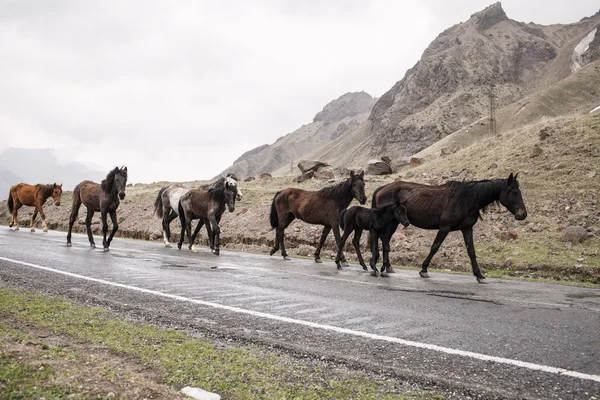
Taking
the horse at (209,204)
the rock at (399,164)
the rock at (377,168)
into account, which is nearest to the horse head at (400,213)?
the horse at (209,204)

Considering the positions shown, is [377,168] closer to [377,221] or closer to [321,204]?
[321,204]

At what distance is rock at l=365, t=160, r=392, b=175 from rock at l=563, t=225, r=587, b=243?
63.2ft

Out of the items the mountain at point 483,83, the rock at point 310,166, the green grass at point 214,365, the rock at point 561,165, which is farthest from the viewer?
the mountain at point 483,83

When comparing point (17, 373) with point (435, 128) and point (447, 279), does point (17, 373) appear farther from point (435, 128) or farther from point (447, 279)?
point (435, 128)

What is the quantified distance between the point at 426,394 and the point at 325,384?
68 centimetres

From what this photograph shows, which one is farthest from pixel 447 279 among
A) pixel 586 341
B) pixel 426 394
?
pixel 426 394

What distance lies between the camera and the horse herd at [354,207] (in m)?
10.0

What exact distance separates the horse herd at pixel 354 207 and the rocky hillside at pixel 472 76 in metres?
60.1

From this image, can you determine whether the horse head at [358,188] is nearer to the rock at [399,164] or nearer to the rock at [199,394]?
the rock at [199,394]

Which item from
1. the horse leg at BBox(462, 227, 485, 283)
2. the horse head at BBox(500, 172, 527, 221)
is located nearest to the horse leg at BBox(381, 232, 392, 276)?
the horse leg at BBox(462, 227, 485, 283)

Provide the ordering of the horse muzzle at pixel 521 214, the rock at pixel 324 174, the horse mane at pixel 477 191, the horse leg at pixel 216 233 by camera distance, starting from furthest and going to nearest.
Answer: the rock at pixel 324 174, the horse leg at pixel 216 233, the horse mane at pixel 477 191, the horse muzzle at pixel 521 214

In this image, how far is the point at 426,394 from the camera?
2.97 meters

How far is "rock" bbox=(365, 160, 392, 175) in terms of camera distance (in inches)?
1246

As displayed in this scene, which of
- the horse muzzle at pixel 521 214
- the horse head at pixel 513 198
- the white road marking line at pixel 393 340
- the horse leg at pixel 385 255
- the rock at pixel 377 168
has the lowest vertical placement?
the white road marking line at pixel 393 340
